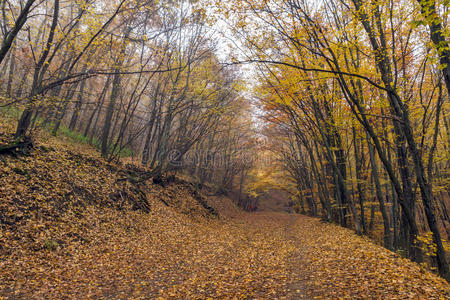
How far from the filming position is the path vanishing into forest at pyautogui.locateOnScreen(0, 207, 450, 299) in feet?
15.0

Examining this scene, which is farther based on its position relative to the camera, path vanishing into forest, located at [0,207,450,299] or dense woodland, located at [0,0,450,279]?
dense woodland, located at [0,0,450,279]

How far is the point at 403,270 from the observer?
507cm

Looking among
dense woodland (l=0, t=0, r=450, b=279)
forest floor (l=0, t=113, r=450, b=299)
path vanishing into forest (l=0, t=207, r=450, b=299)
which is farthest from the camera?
dense woodland (l=0, t=0, r=450, b=279)

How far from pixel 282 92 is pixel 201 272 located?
924cm

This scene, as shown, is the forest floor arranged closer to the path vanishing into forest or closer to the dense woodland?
the path vanishing into forest

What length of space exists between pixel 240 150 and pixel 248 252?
1572cm

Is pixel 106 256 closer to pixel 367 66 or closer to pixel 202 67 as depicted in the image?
pixel 367 66

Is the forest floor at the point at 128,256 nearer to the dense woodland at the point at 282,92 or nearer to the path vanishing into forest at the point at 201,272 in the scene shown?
the path vanishing into forest at the point at 201,272

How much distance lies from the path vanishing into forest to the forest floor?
0.02 metres

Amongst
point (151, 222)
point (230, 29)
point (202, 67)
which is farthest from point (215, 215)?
point (230, 29)

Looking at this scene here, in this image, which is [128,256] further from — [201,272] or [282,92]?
[282,92]

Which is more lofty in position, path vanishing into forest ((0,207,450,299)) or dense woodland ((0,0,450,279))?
dense woodland ((0,0,450,279))

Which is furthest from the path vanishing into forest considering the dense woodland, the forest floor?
the dense woodland

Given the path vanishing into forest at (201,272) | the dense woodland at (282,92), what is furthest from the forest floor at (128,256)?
the dense woodland at (282,92)
